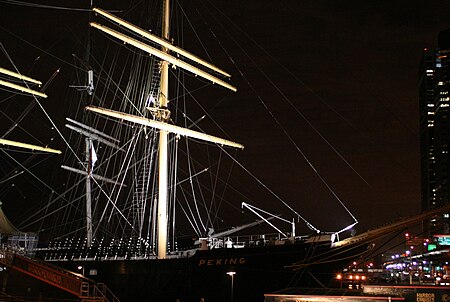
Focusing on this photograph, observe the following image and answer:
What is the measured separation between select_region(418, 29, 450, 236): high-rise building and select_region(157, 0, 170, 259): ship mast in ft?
454

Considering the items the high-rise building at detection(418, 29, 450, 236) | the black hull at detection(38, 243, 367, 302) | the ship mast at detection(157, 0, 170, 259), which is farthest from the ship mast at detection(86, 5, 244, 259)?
the high-rise building at detection(418, 29, 450, 236)

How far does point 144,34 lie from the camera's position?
33625mm

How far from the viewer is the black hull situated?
85.9 ft

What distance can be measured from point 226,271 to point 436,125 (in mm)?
164947

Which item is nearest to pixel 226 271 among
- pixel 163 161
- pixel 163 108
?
pixel 163 161

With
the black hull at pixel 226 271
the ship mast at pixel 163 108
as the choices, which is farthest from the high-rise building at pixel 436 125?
the black hull at pixel 226 271

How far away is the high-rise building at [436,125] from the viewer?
16775 centimetres

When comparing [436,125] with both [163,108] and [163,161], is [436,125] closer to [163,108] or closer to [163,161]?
[163,108]

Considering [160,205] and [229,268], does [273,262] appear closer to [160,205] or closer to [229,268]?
[229,268]

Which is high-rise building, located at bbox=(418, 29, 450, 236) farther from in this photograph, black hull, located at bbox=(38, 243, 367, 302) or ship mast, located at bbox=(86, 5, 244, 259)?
black hull, located at bbox=(38, 243, 367, 302)

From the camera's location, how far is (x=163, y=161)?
32.5 metres

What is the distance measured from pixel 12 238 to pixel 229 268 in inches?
663

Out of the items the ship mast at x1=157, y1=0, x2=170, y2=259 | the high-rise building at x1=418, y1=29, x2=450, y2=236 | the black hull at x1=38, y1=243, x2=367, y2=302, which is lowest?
the black hull at x1=38, y1=243, x2=367, y2=302

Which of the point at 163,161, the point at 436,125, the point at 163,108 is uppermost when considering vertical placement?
the point at 436,125
